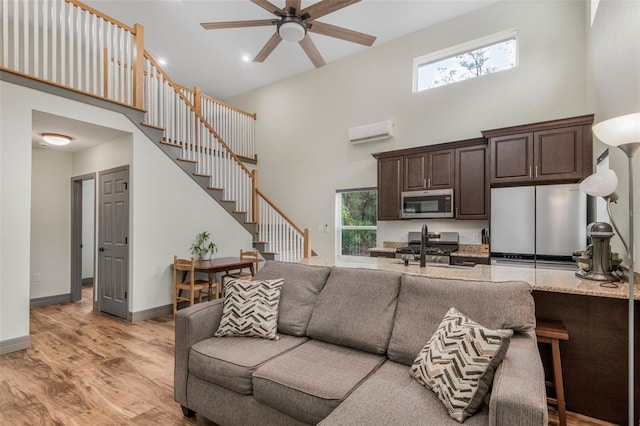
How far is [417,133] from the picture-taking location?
205 inches

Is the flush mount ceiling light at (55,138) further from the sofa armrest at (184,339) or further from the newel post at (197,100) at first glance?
the sofa armrest at (184,339)

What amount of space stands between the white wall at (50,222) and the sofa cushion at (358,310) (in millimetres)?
5136

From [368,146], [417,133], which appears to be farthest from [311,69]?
[417,133]

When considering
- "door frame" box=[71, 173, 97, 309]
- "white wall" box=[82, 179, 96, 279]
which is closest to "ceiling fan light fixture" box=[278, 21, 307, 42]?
"door frame" box=[71, 173, 97, 309]

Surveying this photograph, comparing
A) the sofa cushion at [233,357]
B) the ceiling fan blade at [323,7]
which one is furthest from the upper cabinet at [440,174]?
the sofa cushion at [233,357]

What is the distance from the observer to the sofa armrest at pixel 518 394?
116 centimetres

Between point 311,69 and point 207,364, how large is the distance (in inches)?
236

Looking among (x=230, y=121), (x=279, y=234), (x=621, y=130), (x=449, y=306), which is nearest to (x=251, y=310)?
(x=449, y=306)

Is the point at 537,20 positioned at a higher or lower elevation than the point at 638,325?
higher

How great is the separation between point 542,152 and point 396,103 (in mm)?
2437

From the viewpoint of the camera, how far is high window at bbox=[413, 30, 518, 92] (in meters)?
4.58

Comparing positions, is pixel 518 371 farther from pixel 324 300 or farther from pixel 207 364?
pixel 207 364

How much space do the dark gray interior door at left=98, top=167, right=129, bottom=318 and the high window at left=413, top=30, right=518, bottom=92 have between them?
4.81 m

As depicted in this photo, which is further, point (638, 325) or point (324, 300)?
point (324, 300)
